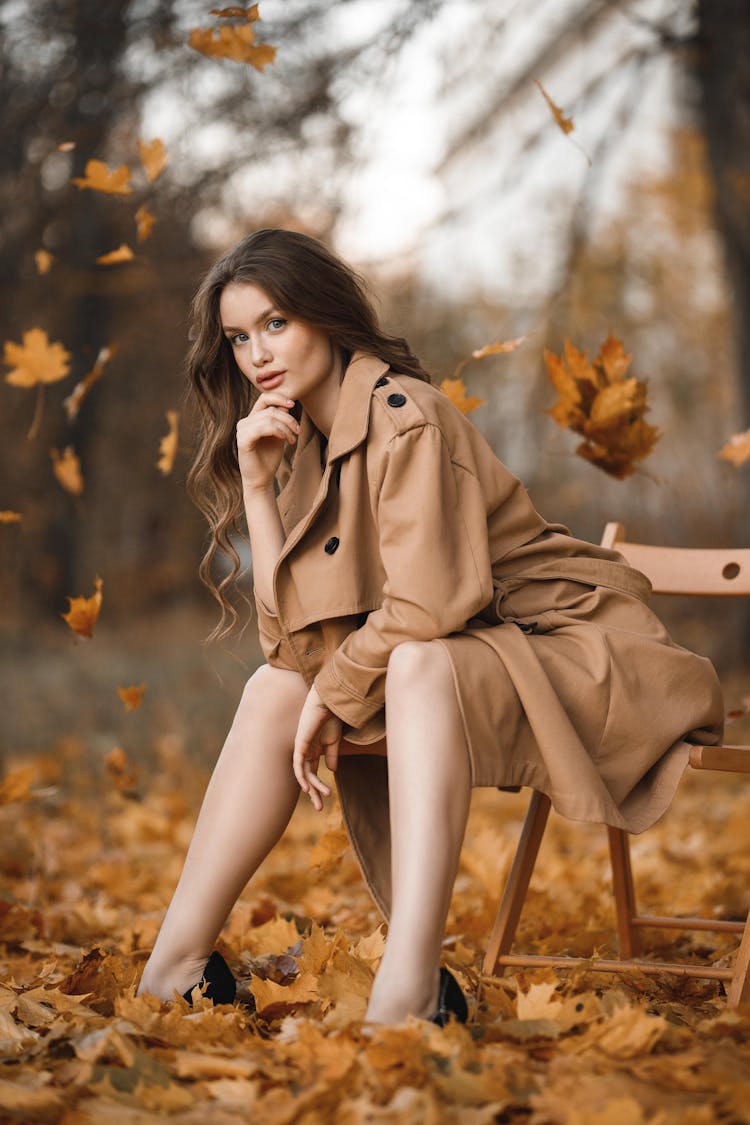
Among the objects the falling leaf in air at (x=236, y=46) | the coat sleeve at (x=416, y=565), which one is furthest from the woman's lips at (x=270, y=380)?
the falling leaf in air at (x=236, y=46)

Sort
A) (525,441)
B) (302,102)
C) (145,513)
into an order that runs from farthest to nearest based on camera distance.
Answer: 1. (145,513)
2. (525,441)
3. (302,102)

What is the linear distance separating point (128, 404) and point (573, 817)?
12.3 m

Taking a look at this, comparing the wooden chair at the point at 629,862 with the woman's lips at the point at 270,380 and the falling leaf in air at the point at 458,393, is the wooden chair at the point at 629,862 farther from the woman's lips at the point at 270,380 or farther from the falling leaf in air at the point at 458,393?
the woman's lips at the point at 270,380

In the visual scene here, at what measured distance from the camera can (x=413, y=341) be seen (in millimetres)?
5711

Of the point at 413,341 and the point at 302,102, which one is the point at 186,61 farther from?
the point at 413,341

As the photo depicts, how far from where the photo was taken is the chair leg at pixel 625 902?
2.53 metres

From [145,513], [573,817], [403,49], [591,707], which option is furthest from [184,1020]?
[145,513]

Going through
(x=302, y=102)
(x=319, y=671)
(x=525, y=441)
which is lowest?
(x=525, y=441)

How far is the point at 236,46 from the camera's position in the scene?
2688 mm

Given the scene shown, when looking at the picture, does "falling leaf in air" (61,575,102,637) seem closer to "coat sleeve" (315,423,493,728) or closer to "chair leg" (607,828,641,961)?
"coat sleeve" (315,423,493,728)

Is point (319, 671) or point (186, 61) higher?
point (186, 61)

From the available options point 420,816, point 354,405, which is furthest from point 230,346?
point 420,816

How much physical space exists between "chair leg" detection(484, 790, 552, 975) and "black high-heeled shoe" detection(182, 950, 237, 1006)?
51 cm

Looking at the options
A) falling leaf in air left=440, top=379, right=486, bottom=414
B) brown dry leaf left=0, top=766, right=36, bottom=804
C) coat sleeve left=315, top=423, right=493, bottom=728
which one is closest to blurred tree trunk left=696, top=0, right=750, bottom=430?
falling leaf in air left=440, top=379, right=486, bottom=414
